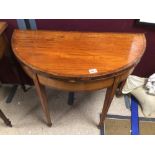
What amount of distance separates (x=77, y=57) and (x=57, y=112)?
0.66 meters

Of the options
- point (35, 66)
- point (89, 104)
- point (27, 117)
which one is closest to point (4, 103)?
point (27, 117)

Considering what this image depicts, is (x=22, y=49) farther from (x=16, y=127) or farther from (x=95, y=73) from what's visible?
(x=16, y=127)

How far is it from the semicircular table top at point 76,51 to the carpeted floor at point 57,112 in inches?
24.5

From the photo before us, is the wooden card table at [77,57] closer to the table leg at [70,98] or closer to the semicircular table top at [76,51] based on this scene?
the semicircular table top at [76,51]

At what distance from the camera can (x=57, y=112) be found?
1423 millimetres

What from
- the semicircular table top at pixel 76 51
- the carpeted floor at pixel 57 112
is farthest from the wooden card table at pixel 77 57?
the carpeted floor at pixel 57 112

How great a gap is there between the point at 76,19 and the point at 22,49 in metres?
0.36

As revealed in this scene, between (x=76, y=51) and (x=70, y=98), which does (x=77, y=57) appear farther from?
(x=70, y=98)

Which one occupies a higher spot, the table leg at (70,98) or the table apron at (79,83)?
the table apron at (79,83)

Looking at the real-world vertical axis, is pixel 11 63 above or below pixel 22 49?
below

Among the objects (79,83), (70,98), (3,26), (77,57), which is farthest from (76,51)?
(70,98)

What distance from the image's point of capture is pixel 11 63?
1.30 meters

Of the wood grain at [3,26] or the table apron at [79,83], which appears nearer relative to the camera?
the table apron at [79,83]

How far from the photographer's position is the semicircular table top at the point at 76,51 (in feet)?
2.73
